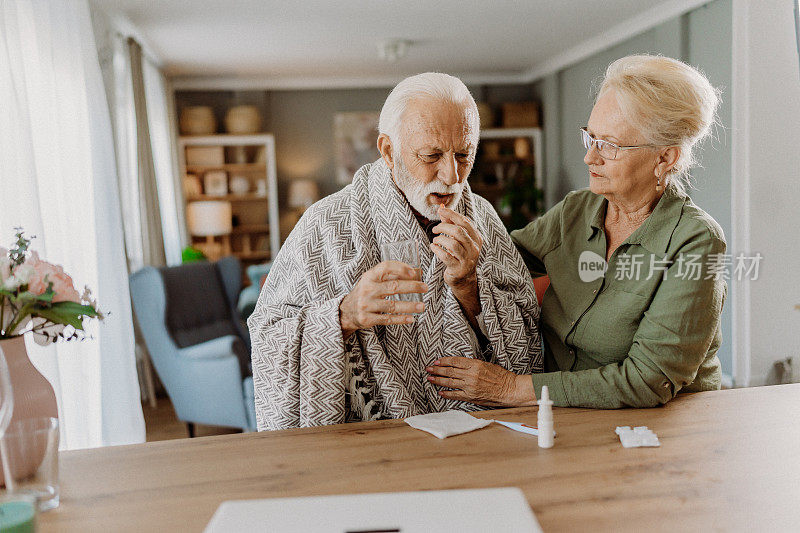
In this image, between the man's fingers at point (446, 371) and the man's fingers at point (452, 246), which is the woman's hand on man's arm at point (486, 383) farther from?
the man's fingers at point (452, 246)

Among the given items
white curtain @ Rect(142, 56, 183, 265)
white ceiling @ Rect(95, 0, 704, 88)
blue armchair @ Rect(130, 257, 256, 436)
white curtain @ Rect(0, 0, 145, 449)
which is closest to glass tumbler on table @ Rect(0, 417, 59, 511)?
white curtain @ Rect(0, 0, 145, 449)

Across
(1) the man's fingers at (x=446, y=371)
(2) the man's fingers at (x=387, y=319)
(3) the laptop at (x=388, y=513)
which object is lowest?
(3) the laptop at (x=388, y=513)

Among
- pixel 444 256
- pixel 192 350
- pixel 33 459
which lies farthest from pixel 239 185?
pixel 33 459

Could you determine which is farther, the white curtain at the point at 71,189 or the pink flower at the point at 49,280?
the white curtain at the point at 71,189

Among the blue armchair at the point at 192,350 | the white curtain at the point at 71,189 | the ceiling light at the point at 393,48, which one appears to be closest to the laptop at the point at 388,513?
the white curtain at the point at 71,189

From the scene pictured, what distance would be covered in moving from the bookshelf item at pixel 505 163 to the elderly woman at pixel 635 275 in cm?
658

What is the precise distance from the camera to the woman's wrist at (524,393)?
1.41 m

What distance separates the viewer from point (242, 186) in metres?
7.77

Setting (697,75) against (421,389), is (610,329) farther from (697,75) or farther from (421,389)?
(697,75)

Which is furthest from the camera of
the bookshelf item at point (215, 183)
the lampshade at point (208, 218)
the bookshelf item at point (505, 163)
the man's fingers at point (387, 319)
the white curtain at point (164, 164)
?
the bookshelf item at point (505, 163)

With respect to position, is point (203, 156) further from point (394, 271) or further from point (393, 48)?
point (394, 271)

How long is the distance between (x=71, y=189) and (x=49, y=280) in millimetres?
2594

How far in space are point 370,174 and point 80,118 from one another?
2762mm

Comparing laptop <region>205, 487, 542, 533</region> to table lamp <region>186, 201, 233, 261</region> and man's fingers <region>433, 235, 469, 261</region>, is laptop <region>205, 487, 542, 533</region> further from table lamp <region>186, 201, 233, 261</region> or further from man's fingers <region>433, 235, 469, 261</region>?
table lamp <region>186, 201, 233, 261</region>
